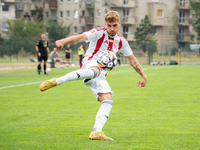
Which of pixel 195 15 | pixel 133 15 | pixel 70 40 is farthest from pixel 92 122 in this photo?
pixel 195 15

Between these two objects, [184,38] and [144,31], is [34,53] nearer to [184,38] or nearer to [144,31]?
[144,31]

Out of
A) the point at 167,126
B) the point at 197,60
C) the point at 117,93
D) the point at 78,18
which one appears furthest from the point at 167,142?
the point at 78,18

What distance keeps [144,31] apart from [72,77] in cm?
6125

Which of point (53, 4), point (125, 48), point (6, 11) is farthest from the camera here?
point (53, 4)

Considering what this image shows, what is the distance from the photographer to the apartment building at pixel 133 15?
6731 centimetres

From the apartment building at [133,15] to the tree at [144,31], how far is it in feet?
5.91

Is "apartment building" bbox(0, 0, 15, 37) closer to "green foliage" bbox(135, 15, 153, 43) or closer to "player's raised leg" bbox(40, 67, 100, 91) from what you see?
"green foliage" bbox(135, 15, 153, 43)

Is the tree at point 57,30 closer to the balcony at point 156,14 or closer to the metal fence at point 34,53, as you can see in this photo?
the balcony at point 156,14

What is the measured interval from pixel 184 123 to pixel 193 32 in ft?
222

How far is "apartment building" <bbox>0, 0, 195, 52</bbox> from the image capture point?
67312mm

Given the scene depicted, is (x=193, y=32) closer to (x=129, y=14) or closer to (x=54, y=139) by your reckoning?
(x=129, y=14)

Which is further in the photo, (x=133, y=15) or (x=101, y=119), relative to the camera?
(x=133, y=15)

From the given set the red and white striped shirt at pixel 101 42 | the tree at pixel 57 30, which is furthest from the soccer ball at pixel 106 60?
the tree at pixel 57 30

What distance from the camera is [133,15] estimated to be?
68.3 m
